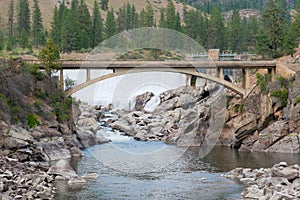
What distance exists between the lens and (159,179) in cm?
4556

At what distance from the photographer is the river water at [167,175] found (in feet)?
131

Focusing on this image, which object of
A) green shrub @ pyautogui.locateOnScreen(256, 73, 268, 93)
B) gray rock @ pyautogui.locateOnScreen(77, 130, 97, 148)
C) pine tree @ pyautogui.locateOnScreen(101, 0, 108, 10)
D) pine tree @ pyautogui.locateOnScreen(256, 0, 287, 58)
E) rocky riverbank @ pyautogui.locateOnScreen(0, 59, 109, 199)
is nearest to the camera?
rocky riverbank @ pyautogui.locateOnScreen(0, 59, 109, 199)

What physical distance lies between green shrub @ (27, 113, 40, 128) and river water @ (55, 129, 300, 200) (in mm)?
5648

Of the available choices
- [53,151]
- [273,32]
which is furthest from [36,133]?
[273,32]

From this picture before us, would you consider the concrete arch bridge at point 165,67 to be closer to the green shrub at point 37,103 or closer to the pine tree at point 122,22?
the green shrub at point 37,103

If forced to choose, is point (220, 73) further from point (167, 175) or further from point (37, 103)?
point (167, 175)

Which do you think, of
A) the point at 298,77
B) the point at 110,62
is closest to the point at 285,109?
the point at 298,77

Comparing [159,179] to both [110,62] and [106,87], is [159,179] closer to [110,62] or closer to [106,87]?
[110,62]

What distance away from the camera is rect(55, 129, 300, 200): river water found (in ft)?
131

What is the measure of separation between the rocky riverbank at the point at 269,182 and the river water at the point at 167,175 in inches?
39.3

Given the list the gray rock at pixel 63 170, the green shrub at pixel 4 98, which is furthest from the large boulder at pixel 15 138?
the gray rock at pixel 63 170

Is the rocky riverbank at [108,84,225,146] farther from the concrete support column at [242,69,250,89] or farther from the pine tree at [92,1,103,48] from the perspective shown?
the pine tree at [92,1,103,48]

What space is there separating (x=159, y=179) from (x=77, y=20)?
7033 centimetres

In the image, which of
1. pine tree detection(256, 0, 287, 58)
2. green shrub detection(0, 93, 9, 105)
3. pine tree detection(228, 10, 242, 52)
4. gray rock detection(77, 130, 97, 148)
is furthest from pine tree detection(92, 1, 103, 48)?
green shrub detection(0, 93, 9, 105)
